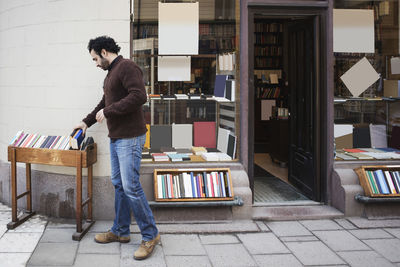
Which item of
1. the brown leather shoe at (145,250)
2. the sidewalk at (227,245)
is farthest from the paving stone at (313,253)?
the brown leather shoe at (145,250)

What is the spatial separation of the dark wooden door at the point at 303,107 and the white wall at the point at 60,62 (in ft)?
7.55

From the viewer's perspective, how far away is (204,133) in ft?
17.6

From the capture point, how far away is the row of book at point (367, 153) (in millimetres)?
5473

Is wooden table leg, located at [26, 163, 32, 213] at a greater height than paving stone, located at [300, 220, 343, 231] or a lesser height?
greater

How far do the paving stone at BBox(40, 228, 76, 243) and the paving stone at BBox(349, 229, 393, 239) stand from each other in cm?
287

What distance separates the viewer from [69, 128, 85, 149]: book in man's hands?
4.37m

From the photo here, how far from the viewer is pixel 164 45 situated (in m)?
5.20

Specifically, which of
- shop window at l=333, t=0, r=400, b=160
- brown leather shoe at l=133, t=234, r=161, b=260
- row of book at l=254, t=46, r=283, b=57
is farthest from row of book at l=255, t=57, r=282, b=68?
brown leather shoe at l=133, t=234, r=161, b=260

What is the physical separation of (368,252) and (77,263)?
2593 millimetres

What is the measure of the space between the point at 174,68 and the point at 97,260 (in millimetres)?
2360

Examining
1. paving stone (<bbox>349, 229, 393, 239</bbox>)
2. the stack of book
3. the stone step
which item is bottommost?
paving stone (<bbox>349, 229, 393, 239</bbox>)

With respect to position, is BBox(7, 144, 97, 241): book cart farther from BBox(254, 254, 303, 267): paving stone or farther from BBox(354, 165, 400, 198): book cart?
BBox(354, 165, 400, 198): book cart

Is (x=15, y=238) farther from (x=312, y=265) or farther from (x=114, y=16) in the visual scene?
(x=312, y=265)

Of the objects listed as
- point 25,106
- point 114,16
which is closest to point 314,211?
point 114,16
